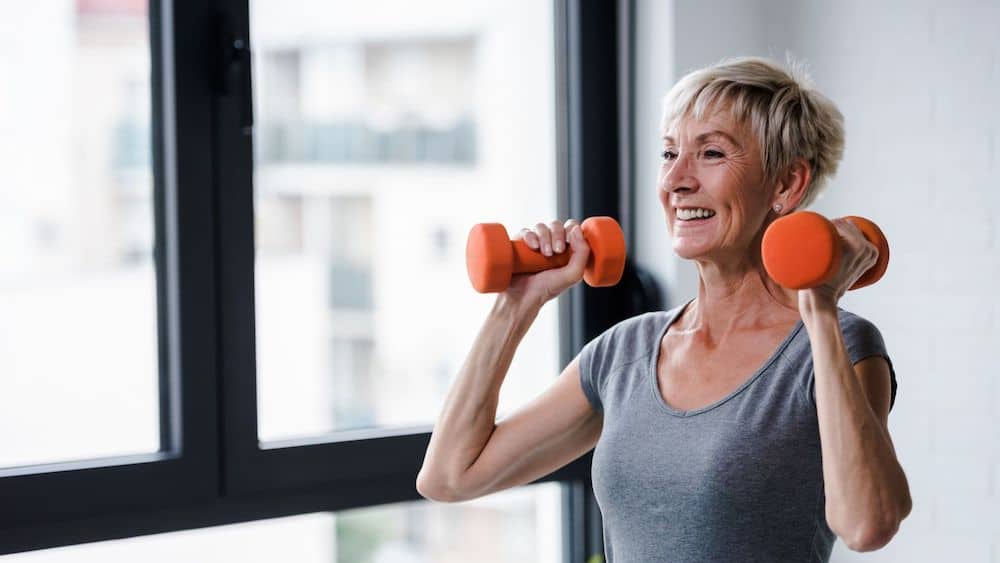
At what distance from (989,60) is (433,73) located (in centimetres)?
116

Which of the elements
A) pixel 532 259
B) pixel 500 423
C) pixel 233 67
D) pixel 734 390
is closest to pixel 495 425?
pixel 500 423

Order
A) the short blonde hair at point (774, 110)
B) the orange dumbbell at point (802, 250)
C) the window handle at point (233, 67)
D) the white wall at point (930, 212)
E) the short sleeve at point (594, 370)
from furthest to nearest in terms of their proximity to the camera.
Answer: the window handle at point (233, 67), the white wall at point (930, 212), the short sleeve at point (594, 370), the short blonde hair at point (774, 110), the orange dumbbell at point (802, 250)

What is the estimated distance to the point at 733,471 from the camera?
129cm

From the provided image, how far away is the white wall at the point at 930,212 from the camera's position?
1.73 meters

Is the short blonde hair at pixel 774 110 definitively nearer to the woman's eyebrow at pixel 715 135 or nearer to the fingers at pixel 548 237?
the woman's eyebrow at pixel 715 135

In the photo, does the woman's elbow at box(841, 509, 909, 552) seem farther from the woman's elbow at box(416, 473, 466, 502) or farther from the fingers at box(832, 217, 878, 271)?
the woman's elbow at box(416, 473, 466, 502)

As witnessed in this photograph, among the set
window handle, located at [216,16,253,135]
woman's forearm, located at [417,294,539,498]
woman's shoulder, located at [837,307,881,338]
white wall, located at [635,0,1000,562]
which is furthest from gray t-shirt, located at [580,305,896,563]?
window handle, located at [216,16,253,135]

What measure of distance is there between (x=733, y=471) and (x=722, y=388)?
122 mm

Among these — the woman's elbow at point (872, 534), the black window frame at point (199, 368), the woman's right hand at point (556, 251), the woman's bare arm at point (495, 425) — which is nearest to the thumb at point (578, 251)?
the woman's right hand at point (556, 251)

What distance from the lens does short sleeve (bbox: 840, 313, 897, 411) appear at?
1.27m

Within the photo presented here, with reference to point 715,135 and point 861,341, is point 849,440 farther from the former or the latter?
point 715,135

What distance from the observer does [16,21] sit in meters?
1.86

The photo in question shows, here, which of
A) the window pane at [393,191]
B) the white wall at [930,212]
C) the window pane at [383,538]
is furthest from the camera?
the window pane at [393,191]

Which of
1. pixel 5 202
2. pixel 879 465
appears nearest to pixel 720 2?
pixel 879 465
